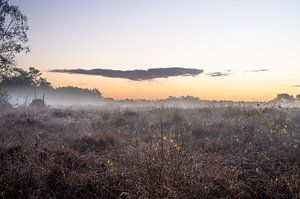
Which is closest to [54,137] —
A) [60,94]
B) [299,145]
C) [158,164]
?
[158,164]

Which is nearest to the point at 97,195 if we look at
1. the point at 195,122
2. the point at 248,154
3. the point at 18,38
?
the point at 248,154

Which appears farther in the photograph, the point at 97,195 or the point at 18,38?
the point at 18,38

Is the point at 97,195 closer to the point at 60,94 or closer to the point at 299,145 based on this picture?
the point at 299,145

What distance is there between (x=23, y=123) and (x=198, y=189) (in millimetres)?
10148

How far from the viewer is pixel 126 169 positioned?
5449mm

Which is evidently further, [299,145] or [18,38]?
[18,38]

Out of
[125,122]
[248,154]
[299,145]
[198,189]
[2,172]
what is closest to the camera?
[198,189]

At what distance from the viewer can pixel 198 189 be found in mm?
4410

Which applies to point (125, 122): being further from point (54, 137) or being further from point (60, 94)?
point (60, 94)

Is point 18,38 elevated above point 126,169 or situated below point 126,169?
above

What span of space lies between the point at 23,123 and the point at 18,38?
11498 millimetres

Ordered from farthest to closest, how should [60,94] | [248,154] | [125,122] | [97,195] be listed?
[60,94] < [125,122] < [248,154] < [97,195]

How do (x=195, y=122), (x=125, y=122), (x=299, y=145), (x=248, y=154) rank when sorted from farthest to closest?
(x=125, y=122)
(x=195, y=122)
(x=299, y=145)
(x=248, y=154)

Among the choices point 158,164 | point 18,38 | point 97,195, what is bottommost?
point 97,195
